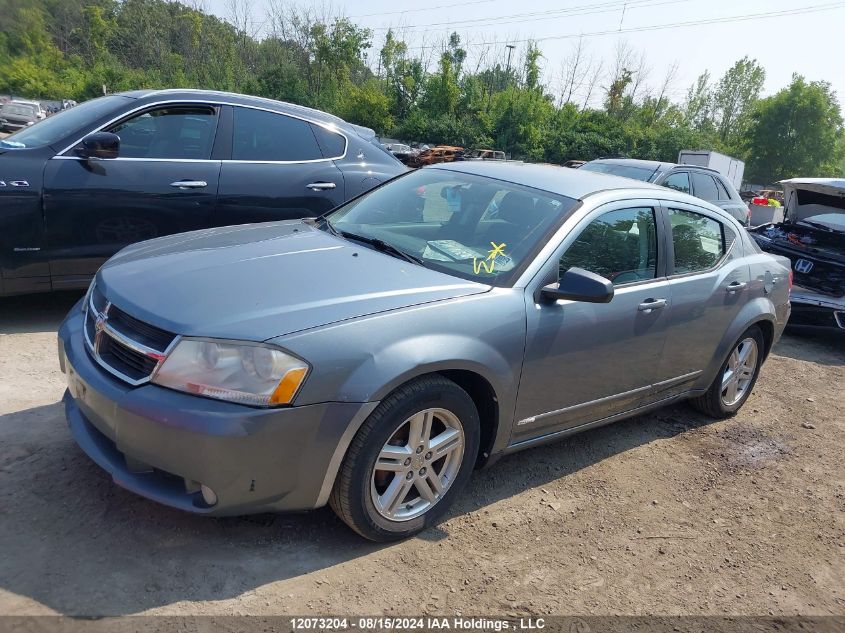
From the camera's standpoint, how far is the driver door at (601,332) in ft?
10.3

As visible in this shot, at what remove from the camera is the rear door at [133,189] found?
474 cm

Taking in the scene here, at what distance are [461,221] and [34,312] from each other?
12.4 feet

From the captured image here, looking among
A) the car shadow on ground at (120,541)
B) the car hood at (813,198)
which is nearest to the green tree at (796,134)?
the car hood at (813,198)

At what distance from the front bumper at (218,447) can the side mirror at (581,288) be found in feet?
3.73

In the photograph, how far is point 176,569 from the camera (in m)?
2.48

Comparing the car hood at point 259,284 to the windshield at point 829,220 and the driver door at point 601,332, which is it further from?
the windshield at point 829,220

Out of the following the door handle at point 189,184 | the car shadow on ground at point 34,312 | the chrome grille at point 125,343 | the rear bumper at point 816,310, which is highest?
the door handle at point 189,184

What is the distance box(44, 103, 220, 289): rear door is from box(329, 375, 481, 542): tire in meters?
3.31

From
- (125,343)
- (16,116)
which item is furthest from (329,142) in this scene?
(16,116)

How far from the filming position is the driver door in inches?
124

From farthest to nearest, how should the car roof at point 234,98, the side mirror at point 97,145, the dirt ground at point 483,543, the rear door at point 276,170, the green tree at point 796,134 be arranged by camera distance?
the green tree at point 796,134 < the rear door at point 276,170 < the car roof at point 234,98 < the side mirror at point 97,145 < the dirt ground at point 483,543

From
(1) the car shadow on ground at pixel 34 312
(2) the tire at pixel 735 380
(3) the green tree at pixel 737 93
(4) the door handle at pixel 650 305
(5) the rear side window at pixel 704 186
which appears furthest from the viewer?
(3) the green tree at pixel 737 93

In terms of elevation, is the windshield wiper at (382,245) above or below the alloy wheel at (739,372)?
above

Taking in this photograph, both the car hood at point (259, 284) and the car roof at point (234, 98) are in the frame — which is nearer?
the car hood at point (259, 284)
